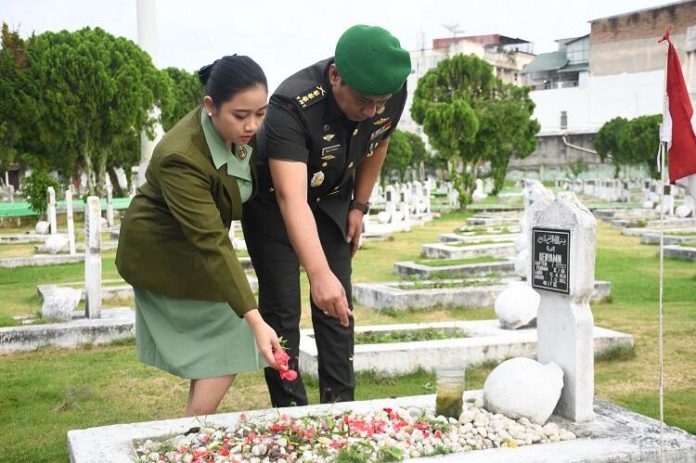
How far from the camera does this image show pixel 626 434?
3373 mm

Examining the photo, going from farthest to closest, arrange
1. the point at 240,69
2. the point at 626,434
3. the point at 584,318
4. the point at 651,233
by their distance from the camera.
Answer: the point at 651,233 → the point at 584,318 → the point at 626,434 → the point at 240,69

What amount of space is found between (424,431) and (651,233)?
13.9 m

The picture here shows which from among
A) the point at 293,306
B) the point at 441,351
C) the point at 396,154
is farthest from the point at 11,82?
the point at 293,306

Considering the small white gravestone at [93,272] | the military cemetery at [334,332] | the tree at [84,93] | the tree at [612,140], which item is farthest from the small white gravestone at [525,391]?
the tree at [612,140]

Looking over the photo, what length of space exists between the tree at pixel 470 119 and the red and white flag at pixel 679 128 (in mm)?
24494

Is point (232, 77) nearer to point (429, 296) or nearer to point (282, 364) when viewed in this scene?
point (282, 364)

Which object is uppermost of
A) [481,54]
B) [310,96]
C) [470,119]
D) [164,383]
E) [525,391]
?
[481,54]

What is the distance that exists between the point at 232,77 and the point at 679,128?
76.1 inches

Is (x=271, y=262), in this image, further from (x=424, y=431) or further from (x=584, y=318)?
(x=584, y=318)

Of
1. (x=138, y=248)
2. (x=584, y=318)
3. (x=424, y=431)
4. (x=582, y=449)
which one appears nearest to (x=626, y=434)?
(x=582, y=449)

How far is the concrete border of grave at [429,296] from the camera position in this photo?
8.26 m

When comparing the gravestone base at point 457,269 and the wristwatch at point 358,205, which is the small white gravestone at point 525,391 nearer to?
the wristwatch at point 358,205

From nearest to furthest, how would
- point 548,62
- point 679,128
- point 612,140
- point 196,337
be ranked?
point 196,337
point 679,128
point 612,140
point 548,62

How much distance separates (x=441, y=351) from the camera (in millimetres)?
5609
